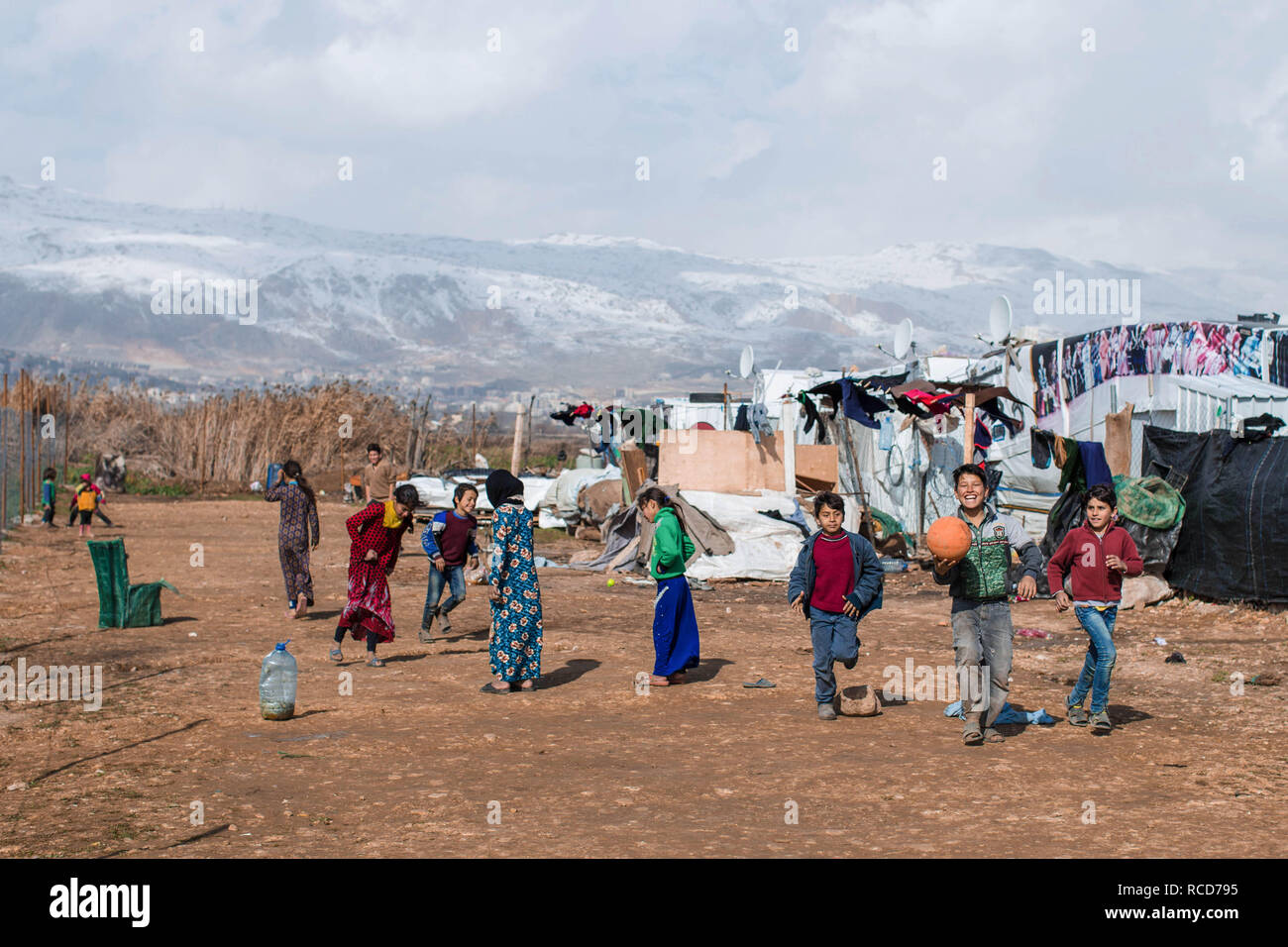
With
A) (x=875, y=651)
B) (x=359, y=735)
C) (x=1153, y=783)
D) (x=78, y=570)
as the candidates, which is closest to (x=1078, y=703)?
(x=1153, y=783)

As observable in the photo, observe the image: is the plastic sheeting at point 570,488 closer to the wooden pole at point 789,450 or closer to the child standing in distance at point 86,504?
the wooden pole at point 789,450

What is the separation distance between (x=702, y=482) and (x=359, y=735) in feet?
40.6

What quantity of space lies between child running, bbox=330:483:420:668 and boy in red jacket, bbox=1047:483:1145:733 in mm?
5305

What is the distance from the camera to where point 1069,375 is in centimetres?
1911

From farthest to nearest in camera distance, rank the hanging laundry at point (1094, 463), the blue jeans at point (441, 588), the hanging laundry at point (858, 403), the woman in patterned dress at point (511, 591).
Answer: the hanging laundry at point (858, 403), the hanging laundry at point (1094, 463), the blue jeans at point (441, 588), the woman in patterned dress at point (511, 591)

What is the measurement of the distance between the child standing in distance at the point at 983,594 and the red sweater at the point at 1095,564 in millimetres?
434

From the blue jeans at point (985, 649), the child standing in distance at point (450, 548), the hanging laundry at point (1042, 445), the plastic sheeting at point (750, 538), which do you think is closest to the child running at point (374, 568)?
the child standing in distance at point (450, 548)

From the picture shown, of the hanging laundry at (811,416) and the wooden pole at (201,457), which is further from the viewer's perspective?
the wooden pole at (201,457)

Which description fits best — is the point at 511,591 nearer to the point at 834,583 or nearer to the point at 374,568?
the point at 374,568

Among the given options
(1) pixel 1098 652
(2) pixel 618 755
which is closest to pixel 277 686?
(2) pixel 618 755

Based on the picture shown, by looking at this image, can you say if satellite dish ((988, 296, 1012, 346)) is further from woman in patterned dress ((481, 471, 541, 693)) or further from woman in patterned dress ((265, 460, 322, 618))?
woman in patterned dress ((481, 471, 541, 693))

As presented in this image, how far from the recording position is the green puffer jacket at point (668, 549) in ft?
32.7

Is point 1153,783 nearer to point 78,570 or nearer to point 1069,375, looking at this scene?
point 1069,375

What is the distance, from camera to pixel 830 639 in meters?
8.24
